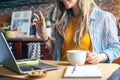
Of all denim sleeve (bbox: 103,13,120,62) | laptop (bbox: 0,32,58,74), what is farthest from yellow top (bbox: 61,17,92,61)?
laptop (bbox: 0,32,58,74)

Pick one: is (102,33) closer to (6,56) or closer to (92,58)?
(92,58)

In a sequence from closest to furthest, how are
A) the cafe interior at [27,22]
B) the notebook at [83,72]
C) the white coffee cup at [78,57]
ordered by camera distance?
the notebook at [83,72], the white coffee cup at [78,57], the cafe interior at [27,22]

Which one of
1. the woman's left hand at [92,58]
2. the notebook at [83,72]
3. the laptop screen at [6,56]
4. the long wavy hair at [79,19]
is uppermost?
the long wavy hair at [79,19]

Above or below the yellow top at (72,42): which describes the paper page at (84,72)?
below

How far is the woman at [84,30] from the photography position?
5.17 feet

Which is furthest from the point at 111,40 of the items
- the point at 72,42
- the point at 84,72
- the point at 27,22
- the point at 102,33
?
the point at 27,22

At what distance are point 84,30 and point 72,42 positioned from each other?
0.10 metres

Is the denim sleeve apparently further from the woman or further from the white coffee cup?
the white coffee cup

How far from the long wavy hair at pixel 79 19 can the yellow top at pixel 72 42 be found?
0.02 m

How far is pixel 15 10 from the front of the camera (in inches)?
144

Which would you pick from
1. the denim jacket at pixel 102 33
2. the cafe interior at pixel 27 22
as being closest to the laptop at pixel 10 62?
the denim jacket at pixel 102 33

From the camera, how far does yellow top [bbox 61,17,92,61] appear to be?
5.20 feet

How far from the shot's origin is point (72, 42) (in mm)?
1610

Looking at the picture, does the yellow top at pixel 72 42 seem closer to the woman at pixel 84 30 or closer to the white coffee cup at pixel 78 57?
the woman at pixel 84 30
